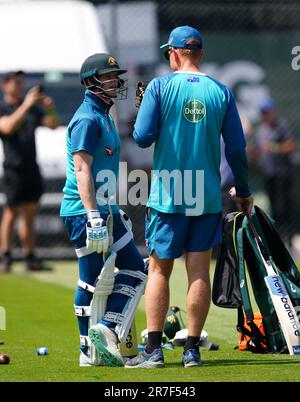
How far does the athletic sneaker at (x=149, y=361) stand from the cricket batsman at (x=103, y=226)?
0.41ft

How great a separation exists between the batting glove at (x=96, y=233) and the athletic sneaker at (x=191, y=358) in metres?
0.85

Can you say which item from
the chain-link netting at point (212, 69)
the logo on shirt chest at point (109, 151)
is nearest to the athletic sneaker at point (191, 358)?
the logo on shirt chest at point (109, 151)

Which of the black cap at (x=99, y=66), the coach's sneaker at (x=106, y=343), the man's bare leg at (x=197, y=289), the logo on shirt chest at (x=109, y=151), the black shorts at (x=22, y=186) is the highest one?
the black cap at (x=99, y=66)

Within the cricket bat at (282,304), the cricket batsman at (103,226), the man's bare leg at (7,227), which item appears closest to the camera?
the cricket batsman at (103,226)

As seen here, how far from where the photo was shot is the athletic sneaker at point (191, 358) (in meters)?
7.84

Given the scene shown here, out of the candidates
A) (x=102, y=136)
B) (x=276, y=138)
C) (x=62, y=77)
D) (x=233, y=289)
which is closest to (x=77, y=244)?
(x=102, y=136)

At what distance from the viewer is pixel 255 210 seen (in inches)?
348

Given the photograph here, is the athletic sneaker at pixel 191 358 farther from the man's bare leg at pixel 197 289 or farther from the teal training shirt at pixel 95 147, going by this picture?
the teal training shirt at pixel 95 147

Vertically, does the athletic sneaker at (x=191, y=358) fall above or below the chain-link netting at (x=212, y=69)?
below

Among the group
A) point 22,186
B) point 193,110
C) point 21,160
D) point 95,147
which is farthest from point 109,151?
point 21,160

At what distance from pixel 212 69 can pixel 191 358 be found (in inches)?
626

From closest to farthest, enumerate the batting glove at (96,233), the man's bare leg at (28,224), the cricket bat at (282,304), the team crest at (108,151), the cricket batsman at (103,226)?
1. the batting glove at (96,233)
2. the cricket batsman at (103,226)
3. the team crest at (108,151)
4. the cricket bat at (282,304)
5. the man's bare leg at (28,224)

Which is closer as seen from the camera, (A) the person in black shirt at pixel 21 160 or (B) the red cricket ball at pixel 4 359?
(B) the red cricket ball at pixel 4 359

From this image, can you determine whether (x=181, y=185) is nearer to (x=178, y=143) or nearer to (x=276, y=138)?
(x=178, y=143)
